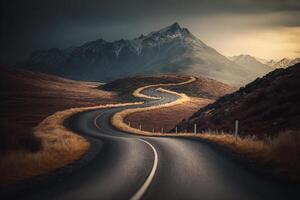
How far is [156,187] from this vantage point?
991 cm

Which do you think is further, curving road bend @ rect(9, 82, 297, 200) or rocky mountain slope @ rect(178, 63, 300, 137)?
rocky mountain slope @ rect(178, 63, 300, 137)

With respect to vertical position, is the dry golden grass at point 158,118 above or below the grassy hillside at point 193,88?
below

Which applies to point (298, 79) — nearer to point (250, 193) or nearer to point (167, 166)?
point (167, 166)

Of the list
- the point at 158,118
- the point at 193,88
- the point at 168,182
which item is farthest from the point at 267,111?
the point at 193,88

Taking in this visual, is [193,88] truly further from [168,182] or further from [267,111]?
[168,182]

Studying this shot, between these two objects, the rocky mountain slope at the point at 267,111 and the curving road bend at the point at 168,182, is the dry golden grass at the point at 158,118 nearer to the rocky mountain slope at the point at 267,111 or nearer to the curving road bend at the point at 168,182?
the rocky mountain slope at the point at 267,111

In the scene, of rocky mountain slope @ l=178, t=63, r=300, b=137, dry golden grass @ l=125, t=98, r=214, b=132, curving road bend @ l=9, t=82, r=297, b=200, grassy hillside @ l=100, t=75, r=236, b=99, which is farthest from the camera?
grassy hillside @ l=100, t=75, r=236, b=99

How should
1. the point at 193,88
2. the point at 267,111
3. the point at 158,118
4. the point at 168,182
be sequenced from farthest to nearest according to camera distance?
the point at 193,88
the point at 158,118
the point at 267,111
the point at 168,182

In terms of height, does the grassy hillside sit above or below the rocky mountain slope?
above

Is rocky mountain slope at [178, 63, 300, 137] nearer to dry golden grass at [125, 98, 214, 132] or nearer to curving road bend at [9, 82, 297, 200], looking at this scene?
curving road bend at [9, 82, 297, 200]

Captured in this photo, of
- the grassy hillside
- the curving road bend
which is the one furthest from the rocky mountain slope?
the grassy hillside

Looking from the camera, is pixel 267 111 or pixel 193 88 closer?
pixel 267 111

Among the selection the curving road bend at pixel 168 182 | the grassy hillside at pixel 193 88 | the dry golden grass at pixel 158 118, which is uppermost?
the grassy hillside at pixel 193 88

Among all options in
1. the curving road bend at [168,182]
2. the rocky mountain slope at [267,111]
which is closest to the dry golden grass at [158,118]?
the rocky mountain slope at [267,111]
